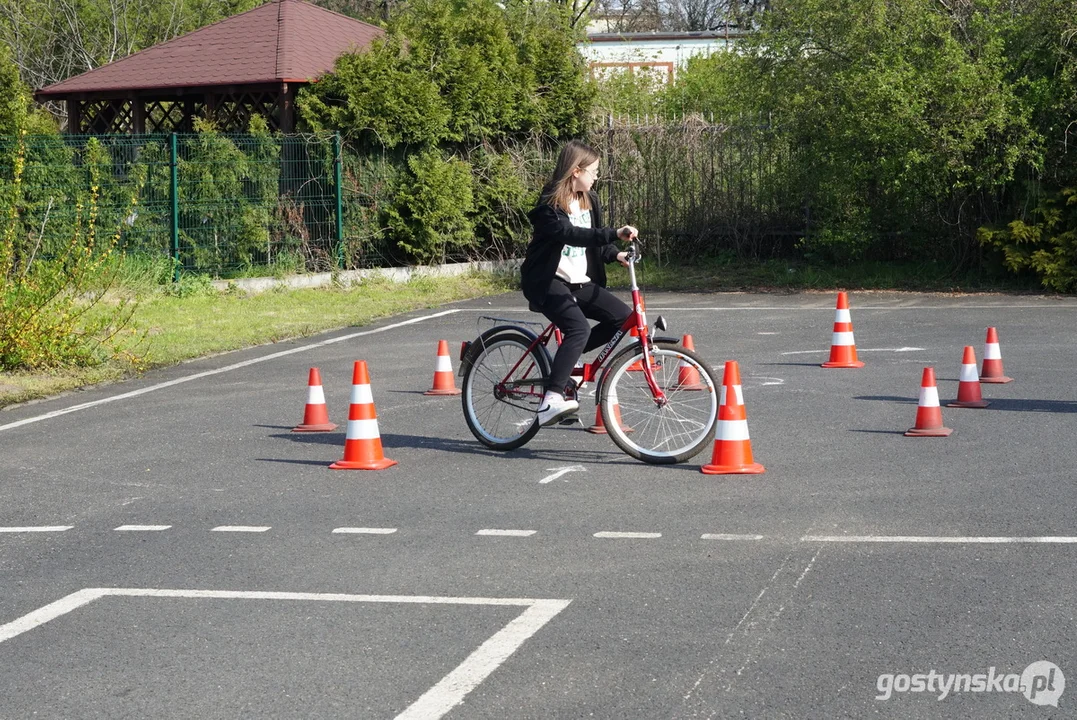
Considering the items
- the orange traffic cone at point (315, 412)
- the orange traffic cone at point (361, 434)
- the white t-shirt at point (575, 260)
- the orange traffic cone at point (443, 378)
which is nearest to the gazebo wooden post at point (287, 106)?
the orange traffic cone at point (443, 378)

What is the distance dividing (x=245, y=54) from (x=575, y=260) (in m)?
20.5

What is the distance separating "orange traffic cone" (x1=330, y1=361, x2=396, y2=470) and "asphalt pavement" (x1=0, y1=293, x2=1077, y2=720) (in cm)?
23

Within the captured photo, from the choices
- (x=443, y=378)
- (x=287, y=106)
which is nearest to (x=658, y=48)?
(x=287, y=106)

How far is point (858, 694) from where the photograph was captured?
4.57 metres

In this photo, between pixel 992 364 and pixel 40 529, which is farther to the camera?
pixel 992 364

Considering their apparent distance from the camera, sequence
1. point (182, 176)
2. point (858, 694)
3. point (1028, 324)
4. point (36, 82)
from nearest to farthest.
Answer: point (858, 694), point (1028, 324), point (182, 176), point (36, 82)

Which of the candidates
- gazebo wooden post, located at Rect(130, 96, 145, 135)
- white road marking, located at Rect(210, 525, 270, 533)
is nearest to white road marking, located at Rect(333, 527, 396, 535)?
white road marking, located at Rect(210, 525, 270, 533)

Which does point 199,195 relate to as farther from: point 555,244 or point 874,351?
point 555,244

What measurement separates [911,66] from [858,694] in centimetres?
1693

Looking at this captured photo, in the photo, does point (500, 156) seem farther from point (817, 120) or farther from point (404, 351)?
point (404, 351)

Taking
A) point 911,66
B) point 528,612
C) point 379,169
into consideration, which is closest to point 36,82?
point 379,169

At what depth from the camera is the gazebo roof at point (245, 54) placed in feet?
86.7

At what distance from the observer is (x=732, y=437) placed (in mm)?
8164

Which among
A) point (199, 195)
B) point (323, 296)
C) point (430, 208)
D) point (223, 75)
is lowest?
point (323, 296)
